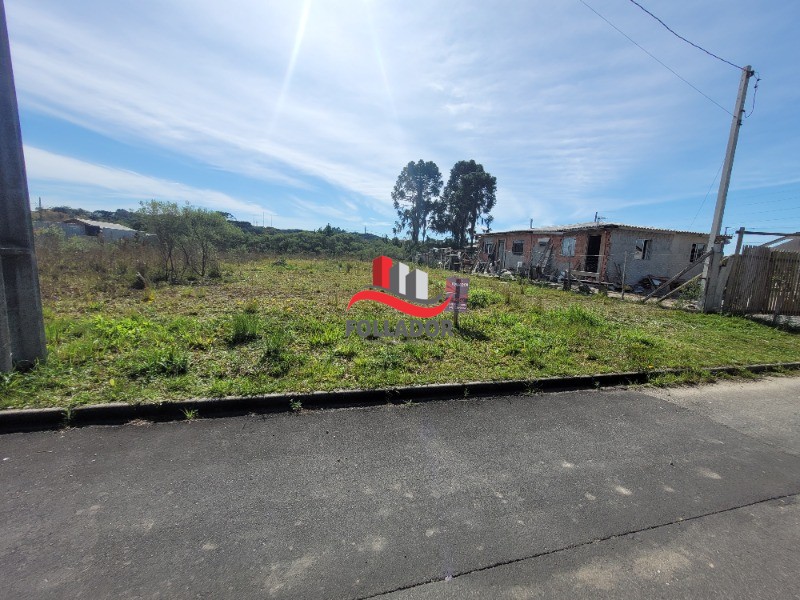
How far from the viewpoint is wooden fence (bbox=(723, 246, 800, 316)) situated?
8977 mm

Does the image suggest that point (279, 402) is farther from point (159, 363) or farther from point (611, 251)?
point (611, 251)

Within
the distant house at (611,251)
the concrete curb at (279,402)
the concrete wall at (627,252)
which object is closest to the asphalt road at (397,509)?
the concrete curb at (279,402)

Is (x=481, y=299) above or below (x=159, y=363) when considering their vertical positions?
above

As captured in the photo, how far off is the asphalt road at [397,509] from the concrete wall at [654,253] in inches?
579

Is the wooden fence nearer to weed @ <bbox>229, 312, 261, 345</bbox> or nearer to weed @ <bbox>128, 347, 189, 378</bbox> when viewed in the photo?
weed @ <bbox>229, 312, 261, 345</bbox>

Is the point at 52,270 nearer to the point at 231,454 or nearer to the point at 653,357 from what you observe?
the point at 231,454

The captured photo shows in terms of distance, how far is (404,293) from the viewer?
881 cm

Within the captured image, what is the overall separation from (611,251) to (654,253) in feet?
9.10

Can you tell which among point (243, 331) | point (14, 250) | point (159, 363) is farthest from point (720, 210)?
point (14, 250)

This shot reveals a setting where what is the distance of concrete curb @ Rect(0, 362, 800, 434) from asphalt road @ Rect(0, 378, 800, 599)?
0.17m

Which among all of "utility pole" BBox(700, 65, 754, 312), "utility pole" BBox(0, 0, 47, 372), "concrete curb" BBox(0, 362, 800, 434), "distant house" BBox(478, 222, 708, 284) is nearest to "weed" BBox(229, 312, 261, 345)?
"concrete curb" BBox(0, 362, 800, 434)

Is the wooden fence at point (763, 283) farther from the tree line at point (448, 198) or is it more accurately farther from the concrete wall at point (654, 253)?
the tree line at point (448, 198)

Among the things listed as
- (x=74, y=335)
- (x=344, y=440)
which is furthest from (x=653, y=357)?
(x=74, y=335)

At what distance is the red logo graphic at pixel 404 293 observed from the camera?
8.14 meters
